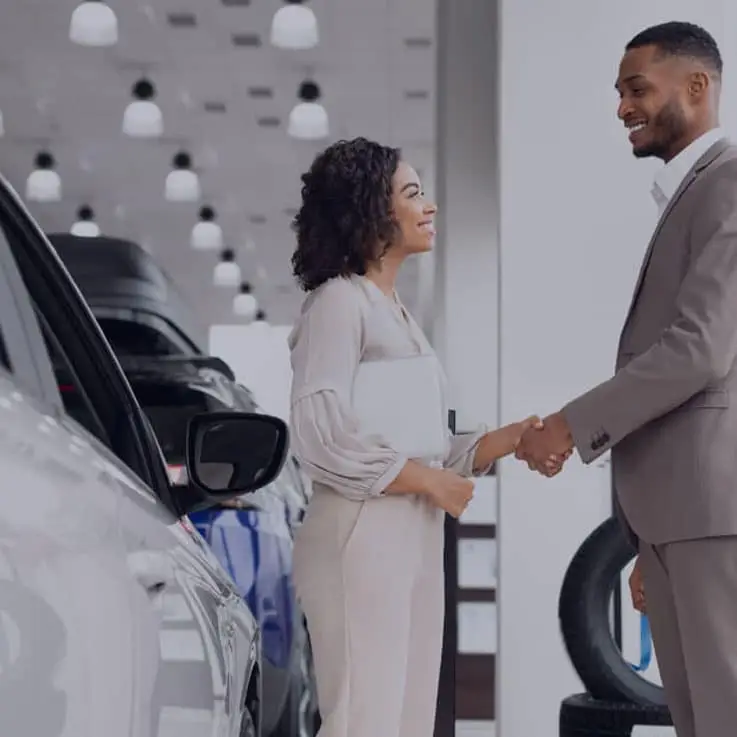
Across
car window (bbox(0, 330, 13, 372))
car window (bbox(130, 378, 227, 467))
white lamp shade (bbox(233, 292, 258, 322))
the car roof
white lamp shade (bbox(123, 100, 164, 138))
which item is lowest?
car window (bbox(0, 330, 13, 372))

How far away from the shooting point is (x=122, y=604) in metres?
1.18

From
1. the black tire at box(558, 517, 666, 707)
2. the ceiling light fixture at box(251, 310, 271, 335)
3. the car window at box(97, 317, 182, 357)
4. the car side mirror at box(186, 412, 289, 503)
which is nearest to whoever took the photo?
the car side mirror at box(186, 412, 289, 503)

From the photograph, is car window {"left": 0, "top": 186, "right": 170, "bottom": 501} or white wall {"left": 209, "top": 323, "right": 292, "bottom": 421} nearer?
car window {"left": 0, "top": 186, "right": 170, "bottom": 501}

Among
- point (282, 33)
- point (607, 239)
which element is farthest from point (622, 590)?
point (282, 33)

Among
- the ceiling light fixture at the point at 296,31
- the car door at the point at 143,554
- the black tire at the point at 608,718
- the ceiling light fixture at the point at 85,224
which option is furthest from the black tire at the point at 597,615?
the ceiling light fixture at the point at 85,224

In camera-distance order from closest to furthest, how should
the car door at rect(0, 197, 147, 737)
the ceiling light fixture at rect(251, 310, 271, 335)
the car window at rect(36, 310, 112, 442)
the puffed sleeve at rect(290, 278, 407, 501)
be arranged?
the car door at rect(0, 197, 147, 737) → the car window at rect(36, 310, 112, 442) → the puffed sleeve at rect(290, 278, 407, 501) → the ceiling light fixture at rect(251, 310, 271, 335)

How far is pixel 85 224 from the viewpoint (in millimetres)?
14922

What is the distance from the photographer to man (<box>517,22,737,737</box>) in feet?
7.73

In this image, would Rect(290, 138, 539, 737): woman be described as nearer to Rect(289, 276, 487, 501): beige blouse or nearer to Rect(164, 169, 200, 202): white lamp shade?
Rect(289, 276, 487, 501): beige blouse

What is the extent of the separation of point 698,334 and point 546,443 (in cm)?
46

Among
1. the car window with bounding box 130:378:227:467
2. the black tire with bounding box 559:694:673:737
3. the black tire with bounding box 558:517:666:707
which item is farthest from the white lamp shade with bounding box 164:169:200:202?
the black tire with bounding box 559:694:673:737

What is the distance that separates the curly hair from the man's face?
0.45 m

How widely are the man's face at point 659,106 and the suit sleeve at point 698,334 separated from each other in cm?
21

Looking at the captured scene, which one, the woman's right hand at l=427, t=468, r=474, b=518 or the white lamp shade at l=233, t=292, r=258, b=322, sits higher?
the white lamp shade at l=233, t=292, r=258, b=322
